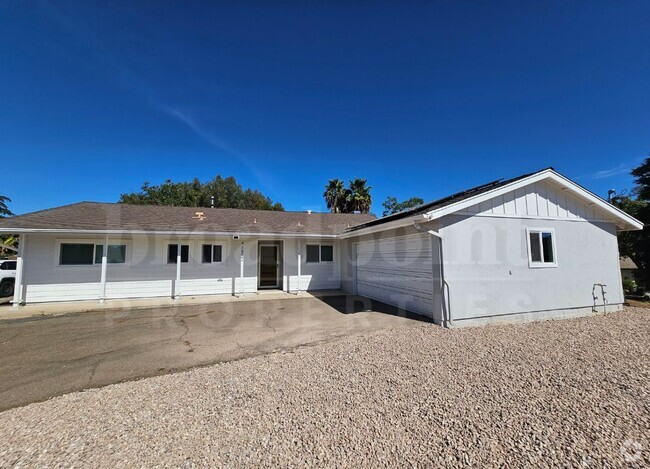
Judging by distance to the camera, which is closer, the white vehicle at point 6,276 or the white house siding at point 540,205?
the white house siding at point 540,205

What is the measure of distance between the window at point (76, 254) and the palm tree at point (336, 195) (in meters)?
20.6

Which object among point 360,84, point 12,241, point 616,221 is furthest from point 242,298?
point 12,241

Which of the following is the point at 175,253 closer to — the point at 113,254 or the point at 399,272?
the point at 113,254

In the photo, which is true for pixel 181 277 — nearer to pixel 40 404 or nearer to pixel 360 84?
pixel 40 404

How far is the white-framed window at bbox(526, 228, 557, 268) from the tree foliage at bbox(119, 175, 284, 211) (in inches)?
1278

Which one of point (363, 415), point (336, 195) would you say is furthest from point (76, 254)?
point (336, 195)

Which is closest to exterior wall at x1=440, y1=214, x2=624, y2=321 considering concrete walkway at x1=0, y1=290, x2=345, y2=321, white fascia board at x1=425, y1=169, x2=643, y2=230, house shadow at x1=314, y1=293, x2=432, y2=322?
white fascia board at x1=425, y1=169, x2=643, y2=230

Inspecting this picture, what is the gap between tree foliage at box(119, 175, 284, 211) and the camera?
33000mm

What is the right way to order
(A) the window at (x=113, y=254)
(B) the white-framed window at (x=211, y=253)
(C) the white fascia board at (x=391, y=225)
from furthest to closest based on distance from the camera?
(B) the white-framed window at (x=211, y=253), (A) the window at (x=113, y=254), (C) the white fascia board at (x=391, y=225)

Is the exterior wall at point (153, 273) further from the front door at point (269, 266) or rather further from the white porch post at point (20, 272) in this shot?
the front door at point (269, 266)

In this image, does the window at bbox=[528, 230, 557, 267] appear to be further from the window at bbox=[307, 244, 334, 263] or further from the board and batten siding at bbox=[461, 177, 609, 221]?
the window at bbox=[307, 244, 334, 263]

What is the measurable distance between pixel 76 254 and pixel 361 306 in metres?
11.0

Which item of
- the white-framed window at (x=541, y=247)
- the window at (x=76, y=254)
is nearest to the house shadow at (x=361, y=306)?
the white-framed window at (x=541, y=247)

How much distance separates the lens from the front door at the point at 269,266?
13942mm
